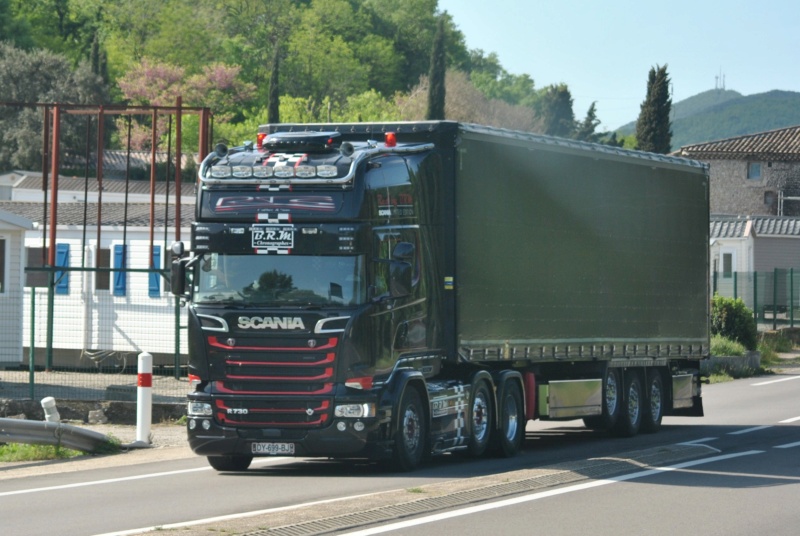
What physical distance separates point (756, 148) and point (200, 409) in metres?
75.2

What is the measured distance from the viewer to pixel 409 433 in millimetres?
15172

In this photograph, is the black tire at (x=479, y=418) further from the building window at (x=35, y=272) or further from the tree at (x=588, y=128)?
the tree at (x=588, y=128)

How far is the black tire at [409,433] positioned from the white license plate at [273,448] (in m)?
1.13

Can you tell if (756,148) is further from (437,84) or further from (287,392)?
(287,392)

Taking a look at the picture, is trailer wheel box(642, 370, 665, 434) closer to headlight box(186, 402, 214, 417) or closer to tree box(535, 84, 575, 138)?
headlight box(186, 402, 214, 417)

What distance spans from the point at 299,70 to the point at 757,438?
10409cm

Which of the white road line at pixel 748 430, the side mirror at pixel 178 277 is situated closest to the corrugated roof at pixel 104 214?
the white road line at pixel 748 430

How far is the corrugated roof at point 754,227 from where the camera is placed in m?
66.8

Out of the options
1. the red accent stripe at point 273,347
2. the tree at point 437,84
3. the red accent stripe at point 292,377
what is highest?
the tree at point 437,84

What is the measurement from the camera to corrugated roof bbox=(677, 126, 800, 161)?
8494 centimetres

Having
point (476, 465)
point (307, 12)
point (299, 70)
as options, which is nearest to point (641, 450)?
point (476, 465)

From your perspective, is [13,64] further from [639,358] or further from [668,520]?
[668,520]

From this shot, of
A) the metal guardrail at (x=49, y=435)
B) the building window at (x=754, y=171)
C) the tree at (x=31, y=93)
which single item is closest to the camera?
the metal guardrail at (x=49, y=435)

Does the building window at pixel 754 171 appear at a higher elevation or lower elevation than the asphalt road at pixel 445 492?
higher
